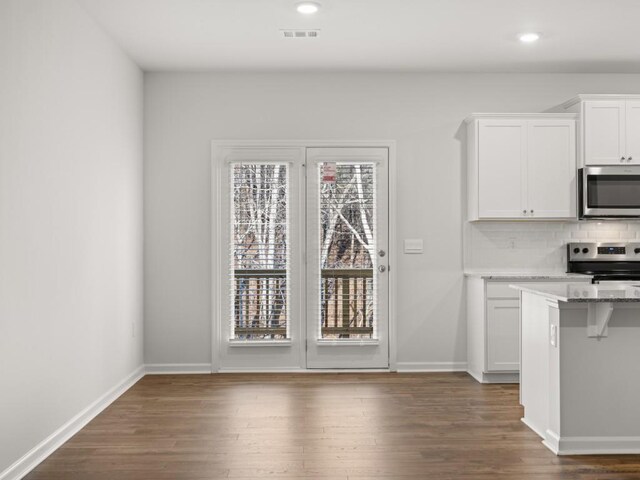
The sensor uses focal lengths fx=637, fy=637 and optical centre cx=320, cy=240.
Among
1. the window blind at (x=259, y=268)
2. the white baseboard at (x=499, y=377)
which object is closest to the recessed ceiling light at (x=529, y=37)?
the window blind at (x=259, y=268)

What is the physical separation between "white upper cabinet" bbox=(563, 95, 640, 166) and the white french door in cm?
174

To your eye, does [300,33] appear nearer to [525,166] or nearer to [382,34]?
[382,34]

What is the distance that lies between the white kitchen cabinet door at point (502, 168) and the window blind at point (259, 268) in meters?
1.70

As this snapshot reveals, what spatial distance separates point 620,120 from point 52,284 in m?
4.53

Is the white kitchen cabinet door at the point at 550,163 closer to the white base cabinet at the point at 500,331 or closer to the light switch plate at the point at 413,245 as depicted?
the white base cabinet at the point at 500,331

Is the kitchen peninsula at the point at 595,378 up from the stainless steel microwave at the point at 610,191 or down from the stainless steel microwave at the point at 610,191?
down

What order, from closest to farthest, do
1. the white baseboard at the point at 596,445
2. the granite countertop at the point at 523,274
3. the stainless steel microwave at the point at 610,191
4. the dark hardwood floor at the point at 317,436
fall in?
the dark hardwood floor at the point at 317,436 < the white baseboard at the point at 596,445 < the granite countertop at the point at 523,274 < the stainless steel microwave at the point at 610,191

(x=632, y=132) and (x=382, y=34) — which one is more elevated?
(x=382, y=34)

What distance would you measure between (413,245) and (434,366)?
1.09 meters

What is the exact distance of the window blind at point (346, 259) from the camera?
18.3 ft

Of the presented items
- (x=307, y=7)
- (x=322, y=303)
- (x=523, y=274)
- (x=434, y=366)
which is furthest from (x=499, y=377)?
(x=307, y=7)

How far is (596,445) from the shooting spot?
341 cm

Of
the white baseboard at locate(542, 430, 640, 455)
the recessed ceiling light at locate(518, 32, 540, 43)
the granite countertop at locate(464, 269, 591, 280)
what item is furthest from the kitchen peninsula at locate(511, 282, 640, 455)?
the recessed ceiling light at locate(518, 32, 540, 43)

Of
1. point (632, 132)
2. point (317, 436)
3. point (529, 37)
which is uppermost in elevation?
point (529, 37)
